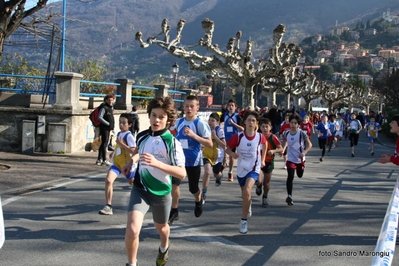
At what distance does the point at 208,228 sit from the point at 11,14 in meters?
7.65

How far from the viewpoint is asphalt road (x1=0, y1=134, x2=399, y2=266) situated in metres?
5.50

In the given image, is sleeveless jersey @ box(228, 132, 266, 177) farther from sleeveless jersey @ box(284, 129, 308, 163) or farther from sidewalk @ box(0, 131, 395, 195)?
sidewalk @ box(0, 131, 395, 195)

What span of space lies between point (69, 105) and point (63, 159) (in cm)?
178

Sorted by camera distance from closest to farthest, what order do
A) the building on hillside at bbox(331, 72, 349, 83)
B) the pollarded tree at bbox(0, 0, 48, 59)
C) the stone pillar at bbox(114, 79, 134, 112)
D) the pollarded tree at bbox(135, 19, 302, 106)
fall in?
the pollarded tree at bbox(0, 0, 48, 59) < the stone pillar at bbox(114, 79, 134, 112) < the pollarded tree at bbox(135, 19, 302, 106) < the building on hillside at bbox(331, 72, 349, 83)

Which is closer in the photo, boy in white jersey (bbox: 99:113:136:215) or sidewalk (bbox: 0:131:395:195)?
boy in white jersey (bbox: 99:113:136:215)

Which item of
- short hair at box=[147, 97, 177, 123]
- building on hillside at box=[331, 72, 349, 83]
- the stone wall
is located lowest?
the stone wall

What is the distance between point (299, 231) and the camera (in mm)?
6867

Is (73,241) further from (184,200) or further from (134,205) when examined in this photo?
(184,200)

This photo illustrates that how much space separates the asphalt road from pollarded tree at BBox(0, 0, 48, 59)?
143 inches

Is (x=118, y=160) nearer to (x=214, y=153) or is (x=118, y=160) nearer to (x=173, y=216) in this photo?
(x=173, y=216)

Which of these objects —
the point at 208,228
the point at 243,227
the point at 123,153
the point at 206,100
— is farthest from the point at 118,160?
the point at 206,100

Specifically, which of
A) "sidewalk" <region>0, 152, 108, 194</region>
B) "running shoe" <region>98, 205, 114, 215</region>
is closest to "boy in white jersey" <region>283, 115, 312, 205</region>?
"running shoe" <region>98, 205, 114, 215</region>

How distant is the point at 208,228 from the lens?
6.85 metres

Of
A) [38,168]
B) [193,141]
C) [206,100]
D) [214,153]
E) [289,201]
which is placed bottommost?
[38,168]
